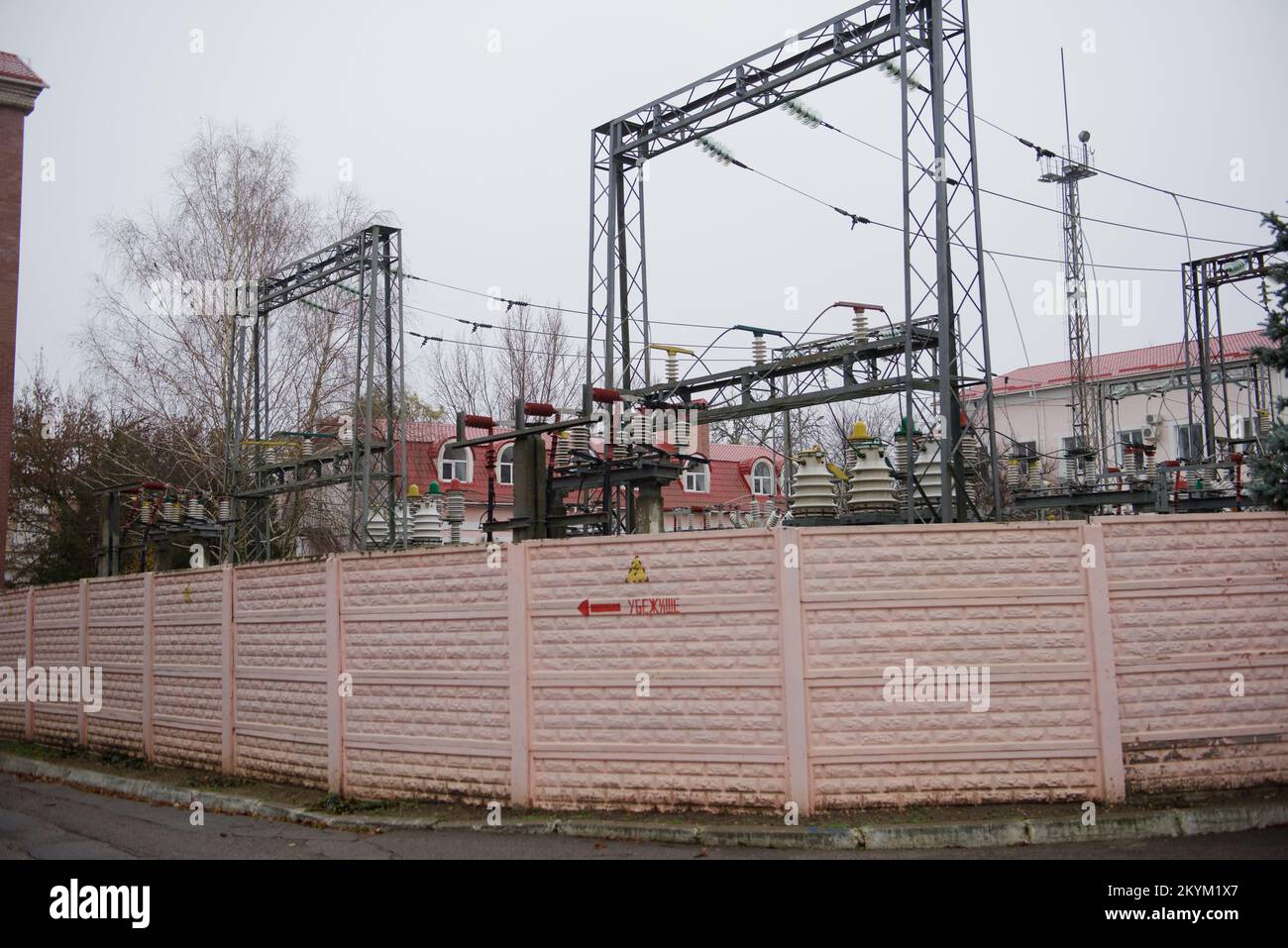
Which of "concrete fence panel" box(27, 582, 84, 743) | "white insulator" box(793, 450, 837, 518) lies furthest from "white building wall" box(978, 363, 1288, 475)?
"concrete fence panel" box(27, 582, 84, 743)

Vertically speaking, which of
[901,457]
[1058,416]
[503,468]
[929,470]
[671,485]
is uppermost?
[1058,416]

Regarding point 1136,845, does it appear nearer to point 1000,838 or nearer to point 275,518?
point 1000,838

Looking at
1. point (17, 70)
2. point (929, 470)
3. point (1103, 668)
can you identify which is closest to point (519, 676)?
point (1103, 668)

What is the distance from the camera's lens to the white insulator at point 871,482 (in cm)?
1633

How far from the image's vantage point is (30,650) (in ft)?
56.2

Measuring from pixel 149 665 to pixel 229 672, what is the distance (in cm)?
216

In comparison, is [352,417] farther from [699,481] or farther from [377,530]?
[699,481]

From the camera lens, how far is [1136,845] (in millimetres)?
7707

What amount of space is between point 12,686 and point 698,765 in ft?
45.5

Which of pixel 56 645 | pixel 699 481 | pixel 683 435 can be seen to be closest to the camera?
pixel 56 645

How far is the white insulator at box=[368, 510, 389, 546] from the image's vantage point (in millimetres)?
22516

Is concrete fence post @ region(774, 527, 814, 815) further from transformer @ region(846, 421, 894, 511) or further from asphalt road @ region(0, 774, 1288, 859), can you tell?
transformer @ region(846, 421, 894, 511)

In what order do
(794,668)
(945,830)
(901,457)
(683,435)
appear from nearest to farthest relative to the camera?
(945,830) → (794,668) → (683,435) → (901,457)

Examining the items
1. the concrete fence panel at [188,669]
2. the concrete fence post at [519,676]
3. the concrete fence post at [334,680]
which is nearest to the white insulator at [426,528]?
the concrete fence panel at [188,669]
